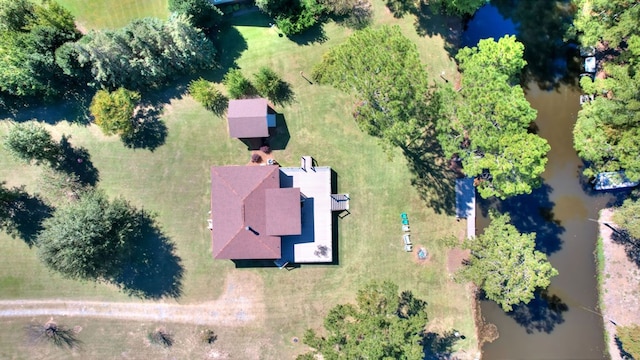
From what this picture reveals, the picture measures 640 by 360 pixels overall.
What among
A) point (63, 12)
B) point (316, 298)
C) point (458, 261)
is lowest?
point (316, 298)

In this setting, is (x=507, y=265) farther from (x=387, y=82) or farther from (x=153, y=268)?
(x=153, y=268)

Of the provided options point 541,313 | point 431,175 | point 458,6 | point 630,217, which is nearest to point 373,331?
point 431,175

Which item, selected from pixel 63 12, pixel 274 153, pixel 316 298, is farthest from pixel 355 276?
pixel 63 12

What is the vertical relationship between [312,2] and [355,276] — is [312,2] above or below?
above

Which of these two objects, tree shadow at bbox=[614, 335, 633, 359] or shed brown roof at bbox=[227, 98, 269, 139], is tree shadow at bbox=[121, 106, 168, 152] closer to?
shed brown roof at bbox=[227, 98, 269, 139]

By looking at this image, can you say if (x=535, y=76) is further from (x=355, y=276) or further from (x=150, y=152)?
(x=150, y=152)

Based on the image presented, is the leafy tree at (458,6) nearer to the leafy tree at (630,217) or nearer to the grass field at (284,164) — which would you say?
the grass field at (284,164)
